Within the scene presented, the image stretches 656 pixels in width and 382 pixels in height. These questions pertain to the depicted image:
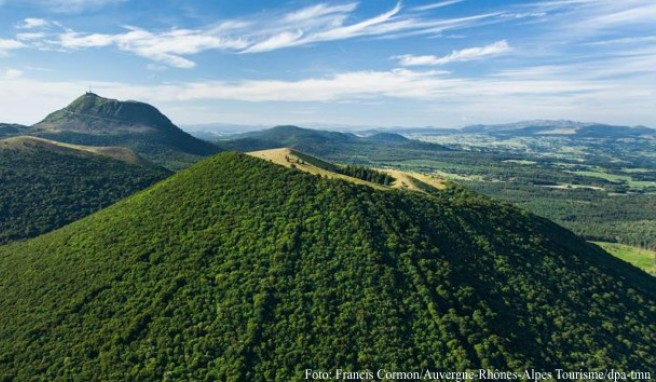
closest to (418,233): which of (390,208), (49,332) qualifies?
(390,208)

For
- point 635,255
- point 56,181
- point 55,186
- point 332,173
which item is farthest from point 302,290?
point 635,255

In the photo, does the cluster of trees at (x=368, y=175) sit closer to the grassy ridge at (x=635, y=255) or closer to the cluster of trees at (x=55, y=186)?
the cluster of trees at (x=55, y=186)

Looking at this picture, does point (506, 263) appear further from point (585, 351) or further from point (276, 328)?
point (276, 328)

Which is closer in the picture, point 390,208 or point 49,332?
point 49,332

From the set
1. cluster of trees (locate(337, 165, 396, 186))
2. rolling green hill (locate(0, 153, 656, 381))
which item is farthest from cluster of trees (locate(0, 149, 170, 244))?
cluster of trees (locate(337, 165, 396, 186))

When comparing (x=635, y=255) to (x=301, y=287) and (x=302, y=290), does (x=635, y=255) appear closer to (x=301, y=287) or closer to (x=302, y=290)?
(x=301, y=287)
